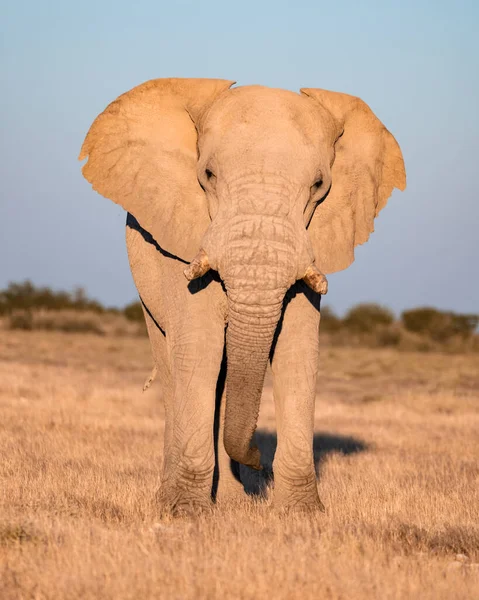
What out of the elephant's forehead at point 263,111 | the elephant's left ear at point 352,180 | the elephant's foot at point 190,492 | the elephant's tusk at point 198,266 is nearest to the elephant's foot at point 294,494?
the elephant's foot at point 190,492

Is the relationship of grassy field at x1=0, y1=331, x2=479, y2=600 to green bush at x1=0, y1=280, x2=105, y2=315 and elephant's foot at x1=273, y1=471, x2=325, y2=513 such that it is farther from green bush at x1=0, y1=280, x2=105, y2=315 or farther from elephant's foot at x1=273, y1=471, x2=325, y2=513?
green bush at x1=0, y1=280, x2=105, y2=315

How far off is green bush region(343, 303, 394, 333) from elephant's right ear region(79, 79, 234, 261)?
47.9 metres

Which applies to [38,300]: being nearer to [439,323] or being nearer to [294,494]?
[439,323]

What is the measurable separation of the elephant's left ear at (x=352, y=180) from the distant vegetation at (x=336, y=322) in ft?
121

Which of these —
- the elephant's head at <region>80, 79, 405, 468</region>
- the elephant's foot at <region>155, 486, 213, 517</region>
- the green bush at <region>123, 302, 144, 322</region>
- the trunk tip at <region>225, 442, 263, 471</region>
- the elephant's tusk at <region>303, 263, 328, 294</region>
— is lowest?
the elephant's foot at <region>155, 486, 213, 517</region>

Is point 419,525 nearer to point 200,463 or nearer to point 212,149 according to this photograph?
point 200,463

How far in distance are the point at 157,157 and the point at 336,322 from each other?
169 feet

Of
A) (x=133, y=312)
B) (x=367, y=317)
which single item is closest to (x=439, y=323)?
(x=367, y=317)

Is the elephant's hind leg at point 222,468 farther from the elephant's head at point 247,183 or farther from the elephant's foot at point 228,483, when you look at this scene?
the elephant's head at point 247,183

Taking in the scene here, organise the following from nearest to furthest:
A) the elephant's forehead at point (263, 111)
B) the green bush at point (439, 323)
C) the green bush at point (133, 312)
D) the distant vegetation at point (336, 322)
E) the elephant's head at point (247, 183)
→ the elephant's head at point (247, 183) < the elephant's forehead at point (263, 111) < the distant vegetation at point (336, 322) < the green bush at point (439, 323) < the green bush at point (133, 312)

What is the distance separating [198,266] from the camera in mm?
6977

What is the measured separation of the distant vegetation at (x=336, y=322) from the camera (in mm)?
46625

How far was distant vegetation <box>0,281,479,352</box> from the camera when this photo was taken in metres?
46.6

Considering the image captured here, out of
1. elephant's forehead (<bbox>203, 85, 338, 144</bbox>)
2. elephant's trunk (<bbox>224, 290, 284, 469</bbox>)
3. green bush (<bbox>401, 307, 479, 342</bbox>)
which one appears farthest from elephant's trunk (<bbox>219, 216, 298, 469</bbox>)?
green bush (<bbox>401, 307, 479, 342</bbox>)
